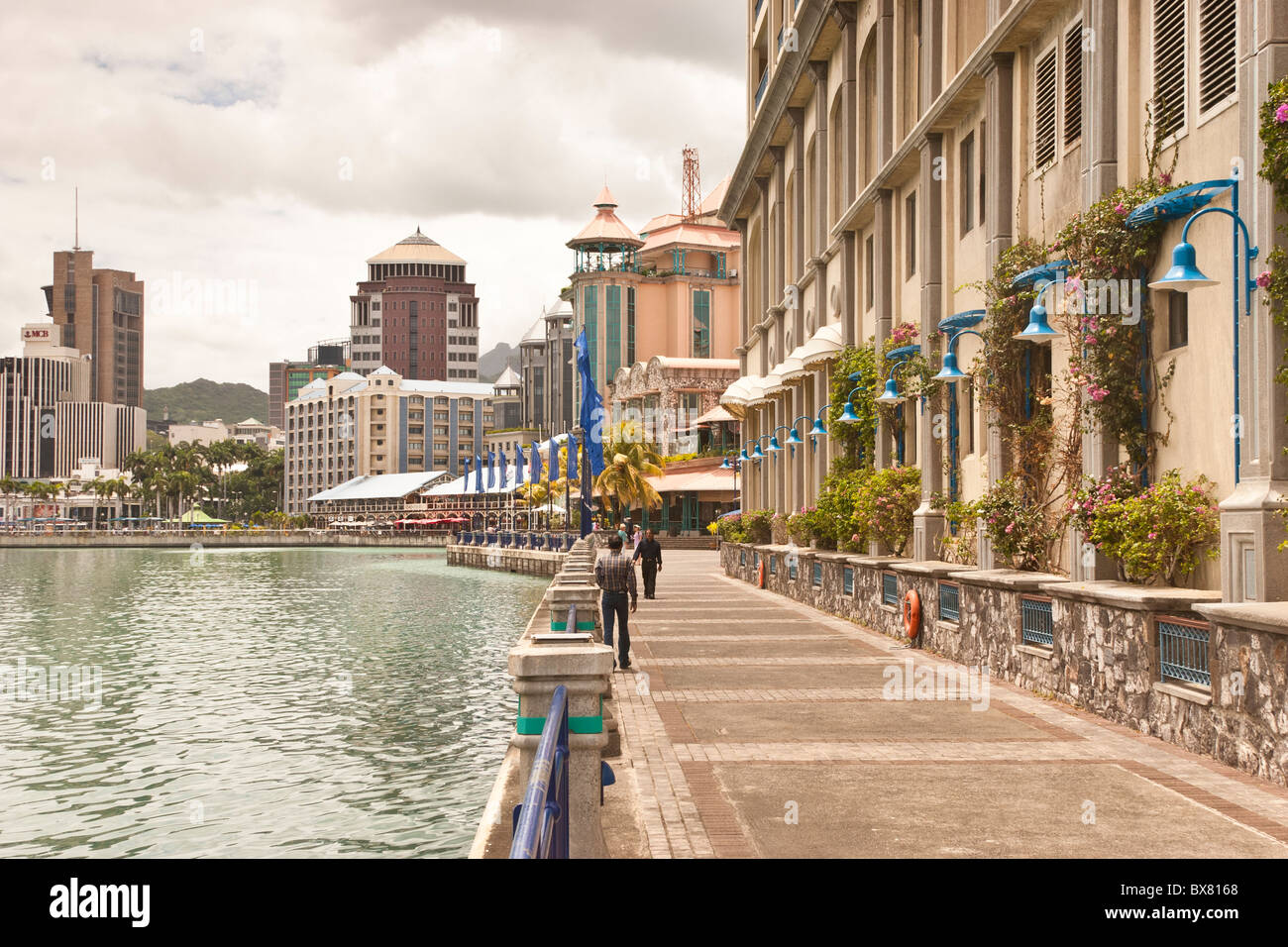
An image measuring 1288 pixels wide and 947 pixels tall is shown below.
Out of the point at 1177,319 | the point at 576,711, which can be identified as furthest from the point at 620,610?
the point at 576,711

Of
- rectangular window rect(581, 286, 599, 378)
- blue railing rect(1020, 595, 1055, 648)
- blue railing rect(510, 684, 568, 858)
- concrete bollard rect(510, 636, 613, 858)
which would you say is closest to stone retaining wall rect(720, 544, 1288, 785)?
blue railing rect(1020, 595, 1055, 648)

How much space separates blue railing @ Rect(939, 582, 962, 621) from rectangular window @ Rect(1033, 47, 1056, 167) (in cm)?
602

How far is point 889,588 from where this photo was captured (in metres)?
22.4

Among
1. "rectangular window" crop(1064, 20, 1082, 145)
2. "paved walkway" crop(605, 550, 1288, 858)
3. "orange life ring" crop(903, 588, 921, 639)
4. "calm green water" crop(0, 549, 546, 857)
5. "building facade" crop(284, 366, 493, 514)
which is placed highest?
"building facade" crop(284, 366, 493, 514)

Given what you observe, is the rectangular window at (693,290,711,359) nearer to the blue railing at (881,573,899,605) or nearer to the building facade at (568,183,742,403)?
the building facade at (568,183,742,403)

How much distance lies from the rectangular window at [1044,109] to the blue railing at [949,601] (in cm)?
602

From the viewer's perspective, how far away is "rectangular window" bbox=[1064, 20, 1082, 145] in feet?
52.4

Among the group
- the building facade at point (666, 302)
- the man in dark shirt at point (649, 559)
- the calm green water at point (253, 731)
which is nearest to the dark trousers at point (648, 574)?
the man in dark shirt at point (649, 559)

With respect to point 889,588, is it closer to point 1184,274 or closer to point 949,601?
point 949,601

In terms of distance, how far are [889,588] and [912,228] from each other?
7455 millimetres

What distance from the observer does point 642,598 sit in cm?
3138

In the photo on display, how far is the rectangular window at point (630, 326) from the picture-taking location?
376 ft

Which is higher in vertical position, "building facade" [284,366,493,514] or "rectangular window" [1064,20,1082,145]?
"building facade" [284,366,493,514]

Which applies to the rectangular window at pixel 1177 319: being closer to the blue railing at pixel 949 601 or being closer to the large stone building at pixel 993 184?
the large stone building at pixel 993 184
